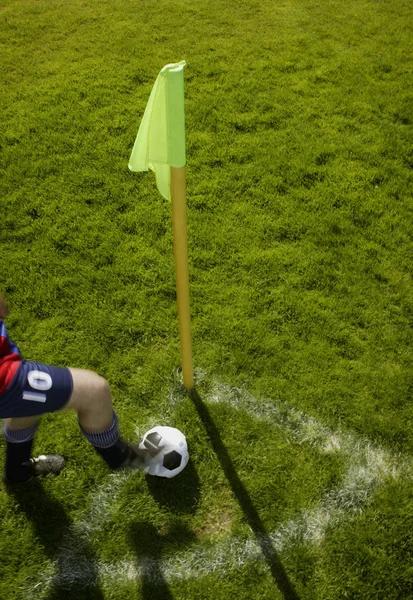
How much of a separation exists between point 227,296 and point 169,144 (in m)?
1.84

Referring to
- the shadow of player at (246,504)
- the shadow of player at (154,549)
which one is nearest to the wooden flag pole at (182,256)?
the shadow of player at (246,504)

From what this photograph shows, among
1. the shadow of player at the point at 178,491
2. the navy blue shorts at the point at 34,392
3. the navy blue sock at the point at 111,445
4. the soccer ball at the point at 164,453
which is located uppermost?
the navy blue shorts at the point at 34,392

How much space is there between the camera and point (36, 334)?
12.3 feet

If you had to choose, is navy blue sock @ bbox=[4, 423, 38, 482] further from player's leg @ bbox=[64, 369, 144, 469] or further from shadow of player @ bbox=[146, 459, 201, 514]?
shadow of player @ bbox=[146, 459, 201, 514]

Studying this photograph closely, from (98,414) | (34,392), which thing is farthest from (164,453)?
(34,392)

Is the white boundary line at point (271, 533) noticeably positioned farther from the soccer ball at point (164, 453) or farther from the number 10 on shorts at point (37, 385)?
the number 10 on shorts at point (37, 385)

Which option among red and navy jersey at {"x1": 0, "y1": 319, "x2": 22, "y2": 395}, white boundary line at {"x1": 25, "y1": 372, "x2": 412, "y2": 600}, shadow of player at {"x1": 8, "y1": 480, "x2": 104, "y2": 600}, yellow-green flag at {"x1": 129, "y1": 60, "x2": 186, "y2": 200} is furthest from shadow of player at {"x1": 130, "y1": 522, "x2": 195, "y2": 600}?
yellow-green flag at {"x1": 129, "y1": 60, "x2": 186, "y2": 200}

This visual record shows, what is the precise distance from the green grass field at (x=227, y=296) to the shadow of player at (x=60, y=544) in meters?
0.01

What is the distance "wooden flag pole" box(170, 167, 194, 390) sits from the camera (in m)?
2.45

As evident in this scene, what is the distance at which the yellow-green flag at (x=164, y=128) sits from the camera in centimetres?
215

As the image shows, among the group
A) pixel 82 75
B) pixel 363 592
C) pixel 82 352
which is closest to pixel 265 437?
pixel 363 592

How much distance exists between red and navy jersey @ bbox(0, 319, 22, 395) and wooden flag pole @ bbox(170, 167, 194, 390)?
3.10 feet

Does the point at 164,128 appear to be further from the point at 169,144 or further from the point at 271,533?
the point at 271,533

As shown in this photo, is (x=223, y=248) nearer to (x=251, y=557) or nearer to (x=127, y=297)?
(x=127, y=297)
